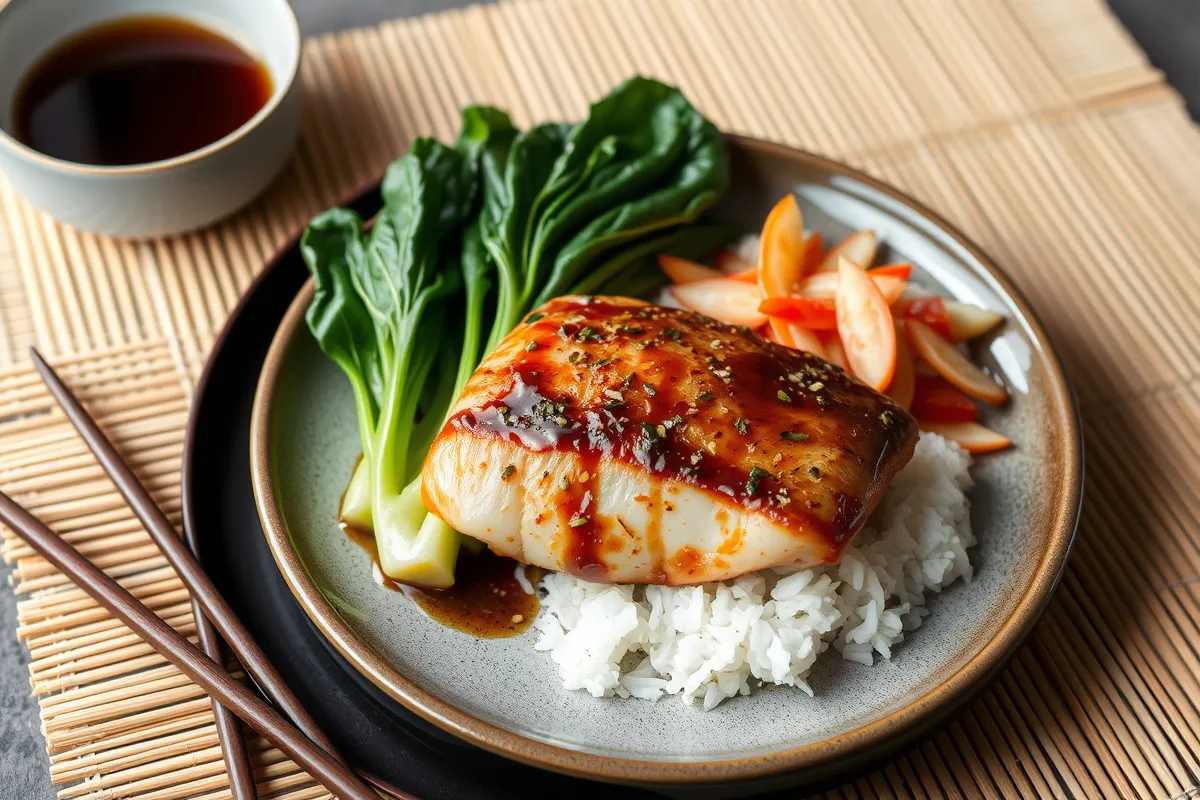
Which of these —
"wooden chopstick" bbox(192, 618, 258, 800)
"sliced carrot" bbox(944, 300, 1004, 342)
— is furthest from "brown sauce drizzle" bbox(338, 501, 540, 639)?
"sliced carrot" bbox(944, 300, 1004, 342)

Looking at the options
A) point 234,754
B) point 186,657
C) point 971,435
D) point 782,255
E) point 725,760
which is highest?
point 782,255

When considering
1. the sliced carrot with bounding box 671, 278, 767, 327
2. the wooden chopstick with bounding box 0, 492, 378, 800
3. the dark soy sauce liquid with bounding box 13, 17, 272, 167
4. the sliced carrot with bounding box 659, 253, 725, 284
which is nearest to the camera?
the wooden chopstick with bounding box 0, 492, 378, 800

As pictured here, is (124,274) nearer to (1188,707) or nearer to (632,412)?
(632,412)

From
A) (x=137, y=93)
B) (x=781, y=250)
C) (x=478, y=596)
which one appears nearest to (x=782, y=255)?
(x=781, y=250)

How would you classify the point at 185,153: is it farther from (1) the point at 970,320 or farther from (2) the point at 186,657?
(1) the point at 970,320

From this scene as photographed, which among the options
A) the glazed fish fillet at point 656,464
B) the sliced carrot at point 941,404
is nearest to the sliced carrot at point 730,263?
the sliced carrot at point 941,404

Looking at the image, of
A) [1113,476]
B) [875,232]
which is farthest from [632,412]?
[1113,476]

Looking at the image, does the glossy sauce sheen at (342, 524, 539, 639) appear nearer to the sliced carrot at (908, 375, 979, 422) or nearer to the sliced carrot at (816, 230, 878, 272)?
the sliced carrot at (908, 375, 979, 422)
